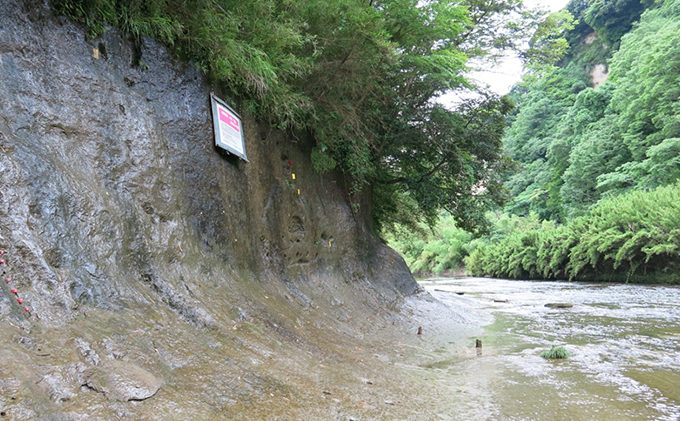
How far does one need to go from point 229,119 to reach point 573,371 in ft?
20.4

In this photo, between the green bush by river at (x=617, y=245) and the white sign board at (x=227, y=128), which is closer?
the white sign board at (x=227, y=128)

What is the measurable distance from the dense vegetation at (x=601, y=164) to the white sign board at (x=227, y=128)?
9.92 metres

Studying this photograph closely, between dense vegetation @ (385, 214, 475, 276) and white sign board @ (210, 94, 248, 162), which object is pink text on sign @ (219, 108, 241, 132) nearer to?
white sign board @ (210, 94, 248, 162)

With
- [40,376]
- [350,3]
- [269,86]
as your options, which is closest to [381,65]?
[350,3]

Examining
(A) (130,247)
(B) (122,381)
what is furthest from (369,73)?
(B) (122,381)

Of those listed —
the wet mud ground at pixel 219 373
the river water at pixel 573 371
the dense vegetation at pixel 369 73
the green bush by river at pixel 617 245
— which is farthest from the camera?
the green bush by river at pixel 617 245

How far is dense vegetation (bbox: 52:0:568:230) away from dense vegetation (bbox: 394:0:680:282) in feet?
7.71

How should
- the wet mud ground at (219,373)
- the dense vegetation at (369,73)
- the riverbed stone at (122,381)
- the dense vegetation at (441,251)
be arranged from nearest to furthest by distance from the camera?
the wet mud ground at (219,373) < the riverbed stone at (122,381) < the dense vegetation at (369,73) < the dense vegetation at (441,251)

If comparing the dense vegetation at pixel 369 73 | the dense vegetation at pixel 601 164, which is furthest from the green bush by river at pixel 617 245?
the dense vegetation at pixel 369 73

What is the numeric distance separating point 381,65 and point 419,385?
20.4 feet

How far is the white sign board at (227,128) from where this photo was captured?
5.66 metres

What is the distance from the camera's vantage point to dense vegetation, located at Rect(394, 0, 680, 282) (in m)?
21.7

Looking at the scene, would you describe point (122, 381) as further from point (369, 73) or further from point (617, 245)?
point (617, 245)

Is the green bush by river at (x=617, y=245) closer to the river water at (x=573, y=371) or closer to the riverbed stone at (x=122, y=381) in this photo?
the river water at (x=573, y=371)
